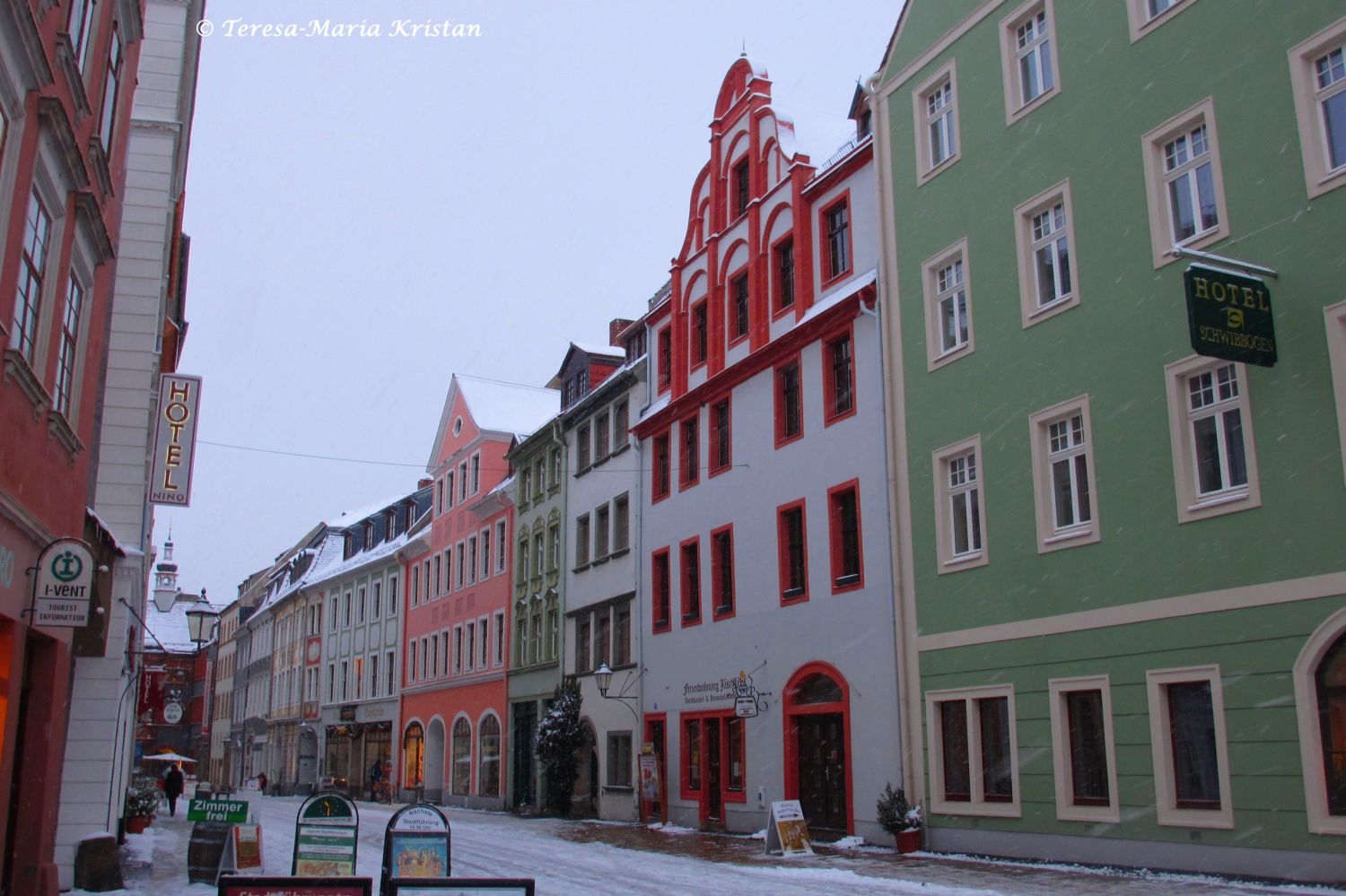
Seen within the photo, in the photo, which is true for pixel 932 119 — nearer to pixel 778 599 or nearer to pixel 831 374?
pixel 831 374

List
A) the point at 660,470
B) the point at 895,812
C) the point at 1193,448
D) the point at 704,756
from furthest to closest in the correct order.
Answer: the point at 660,470
the point at 704,756
the point at 895,812
the point at 1193,448

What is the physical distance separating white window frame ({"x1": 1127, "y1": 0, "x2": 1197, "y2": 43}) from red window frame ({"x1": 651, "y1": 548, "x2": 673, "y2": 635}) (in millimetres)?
17472

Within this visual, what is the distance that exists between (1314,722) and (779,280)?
15.9 meters

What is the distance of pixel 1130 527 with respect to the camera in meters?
16.8

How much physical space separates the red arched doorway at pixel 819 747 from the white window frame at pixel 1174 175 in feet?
32.7

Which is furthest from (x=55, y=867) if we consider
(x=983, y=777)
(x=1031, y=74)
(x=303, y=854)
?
(x=1031, y=74)

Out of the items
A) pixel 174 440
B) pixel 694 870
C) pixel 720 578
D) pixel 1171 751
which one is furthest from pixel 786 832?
pixel 174 440

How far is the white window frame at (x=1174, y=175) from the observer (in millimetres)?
16094

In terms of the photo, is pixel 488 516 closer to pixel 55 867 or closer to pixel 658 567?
pixel 658 567

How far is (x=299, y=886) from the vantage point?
6.64 metres

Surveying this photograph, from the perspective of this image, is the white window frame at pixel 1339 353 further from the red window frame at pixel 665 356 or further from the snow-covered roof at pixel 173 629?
the snow-covered roof at pixel 173 629

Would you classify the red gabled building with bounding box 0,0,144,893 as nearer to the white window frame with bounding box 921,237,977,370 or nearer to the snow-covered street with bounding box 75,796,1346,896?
the snow-covered street with bounding box 75,796,1346,896

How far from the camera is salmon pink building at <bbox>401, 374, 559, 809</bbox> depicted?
144 ft

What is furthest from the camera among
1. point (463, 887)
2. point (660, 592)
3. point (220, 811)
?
point (660, 592)
